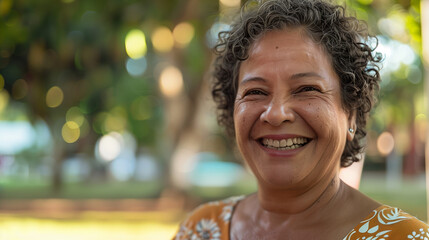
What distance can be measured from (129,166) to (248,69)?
41630 millimetres

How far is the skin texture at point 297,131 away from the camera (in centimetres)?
175

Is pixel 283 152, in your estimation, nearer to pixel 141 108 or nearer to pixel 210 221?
pixel 210 221

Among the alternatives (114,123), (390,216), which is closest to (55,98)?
(114,123)

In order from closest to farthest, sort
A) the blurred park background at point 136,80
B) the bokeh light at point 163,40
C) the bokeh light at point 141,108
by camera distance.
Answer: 1. the blurred park background at point 136,80
2. the bokeh light at point 163,40
3. the bokeh light at point 141,108

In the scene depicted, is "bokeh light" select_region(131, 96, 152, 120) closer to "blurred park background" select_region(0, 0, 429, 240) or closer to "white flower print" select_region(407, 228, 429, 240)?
"blurred park background" select_region(0, 0, 429, 240)

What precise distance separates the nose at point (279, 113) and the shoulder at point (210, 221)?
564mm

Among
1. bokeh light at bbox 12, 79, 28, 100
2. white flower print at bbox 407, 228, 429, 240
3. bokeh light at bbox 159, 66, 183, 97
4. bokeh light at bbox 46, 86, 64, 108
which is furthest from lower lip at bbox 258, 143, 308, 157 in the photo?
bokeh light at bbox 46, 86, 64, 108

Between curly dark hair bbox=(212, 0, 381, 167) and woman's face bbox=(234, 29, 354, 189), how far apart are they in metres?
0.04

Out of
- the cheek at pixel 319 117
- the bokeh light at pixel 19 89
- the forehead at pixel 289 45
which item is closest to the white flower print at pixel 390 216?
the cheek at pixel 319 117

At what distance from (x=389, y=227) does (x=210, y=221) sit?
754 mm

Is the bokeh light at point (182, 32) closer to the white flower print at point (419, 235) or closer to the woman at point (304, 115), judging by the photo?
the woman at point (304, 115)

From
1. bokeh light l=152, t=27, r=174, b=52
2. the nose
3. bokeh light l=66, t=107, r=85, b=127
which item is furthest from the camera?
bokeh light l=66, t=107, r=85, b=127

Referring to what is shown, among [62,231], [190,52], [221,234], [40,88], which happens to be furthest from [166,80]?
[221,234]

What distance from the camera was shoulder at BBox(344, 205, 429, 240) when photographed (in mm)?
1604
